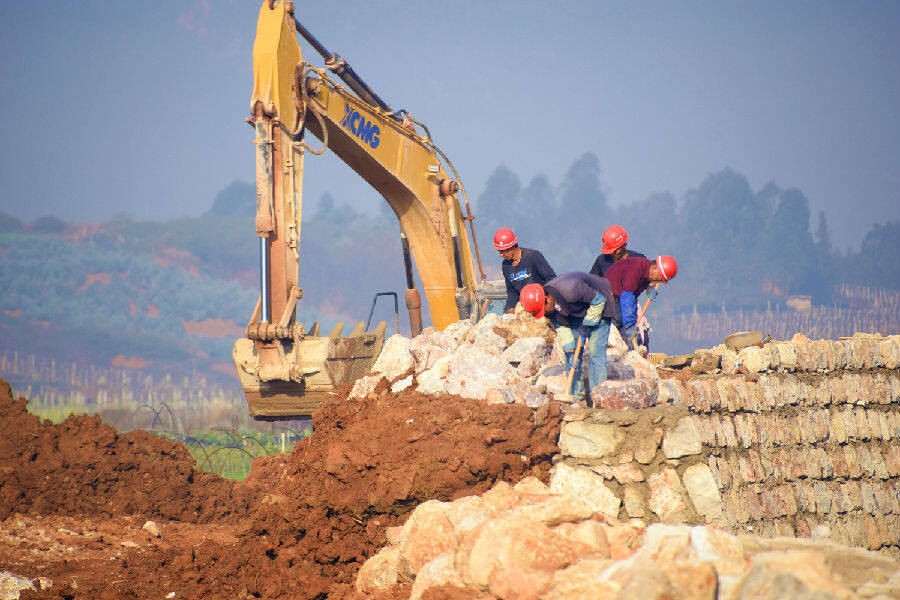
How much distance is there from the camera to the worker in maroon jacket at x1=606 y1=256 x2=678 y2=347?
8180mm

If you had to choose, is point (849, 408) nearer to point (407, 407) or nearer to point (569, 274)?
point (569, 274)

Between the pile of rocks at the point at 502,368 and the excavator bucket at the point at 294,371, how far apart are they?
32.6 inches

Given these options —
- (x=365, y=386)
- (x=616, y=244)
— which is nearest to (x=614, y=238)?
(x=616, y=244)

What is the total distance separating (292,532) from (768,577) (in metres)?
3.95

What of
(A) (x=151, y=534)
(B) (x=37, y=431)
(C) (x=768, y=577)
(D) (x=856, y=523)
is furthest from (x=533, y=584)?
(B) (x=37, y=431)

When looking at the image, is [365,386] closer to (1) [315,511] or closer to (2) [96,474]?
(1) [315,511]

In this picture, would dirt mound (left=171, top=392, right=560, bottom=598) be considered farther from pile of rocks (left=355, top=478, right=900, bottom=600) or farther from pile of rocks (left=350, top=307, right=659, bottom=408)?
pile of rocks (left=355, top=478, right=900, bottom=600)

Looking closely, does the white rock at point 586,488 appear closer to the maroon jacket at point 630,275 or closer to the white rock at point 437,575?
the white rock at point 437,575

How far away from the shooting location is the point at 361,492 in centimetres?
638

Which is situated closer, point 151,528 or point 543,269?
point 151,528

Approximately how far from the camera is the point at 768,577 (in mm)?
3461

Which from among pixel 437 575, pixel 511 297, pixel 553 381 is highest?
pixel 511 297

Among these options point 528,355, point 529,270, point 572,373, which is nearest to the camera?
point 572,373

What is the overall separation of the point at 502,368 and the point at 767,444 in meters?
2.92
